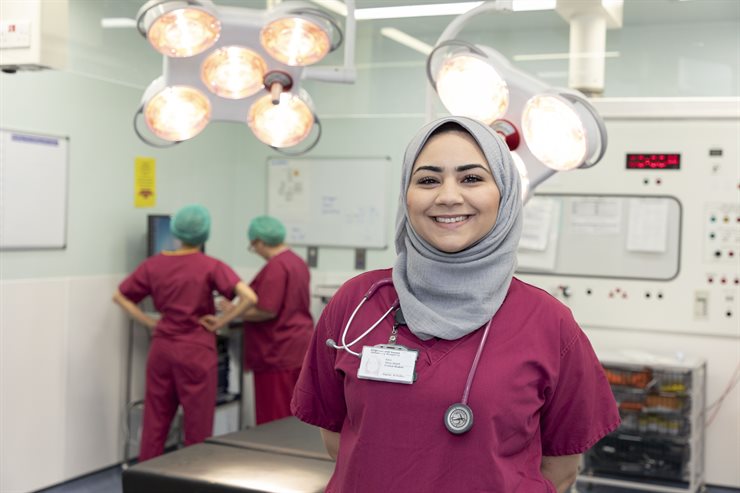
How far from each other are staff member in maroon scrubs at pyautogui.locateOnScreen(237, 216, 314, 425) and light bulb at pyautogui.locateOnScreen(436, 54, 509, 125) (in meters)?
2.37

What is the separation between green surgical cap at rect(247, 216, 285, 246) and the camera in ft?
16.0

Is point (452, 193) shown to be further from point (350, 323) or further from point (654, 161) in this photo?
point (654, 161)

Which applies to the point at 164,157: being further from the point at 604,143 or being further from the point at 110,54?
the point at 604,143

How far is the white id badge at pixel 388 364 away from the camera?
61.0 inches

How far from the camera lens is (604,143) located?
2.55m

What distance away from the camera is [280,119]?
275cm

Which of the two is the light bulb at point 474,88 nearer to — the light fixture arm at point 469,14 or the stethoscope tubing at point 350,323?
the light fixture arm at point 469,14

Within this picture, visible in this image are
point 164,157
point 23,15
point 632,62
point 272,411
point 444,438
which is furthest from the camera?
point 164,157

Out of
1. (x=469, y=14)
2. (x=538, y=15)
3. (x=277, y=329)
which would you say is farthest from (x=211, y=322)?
(x=469, y=14)

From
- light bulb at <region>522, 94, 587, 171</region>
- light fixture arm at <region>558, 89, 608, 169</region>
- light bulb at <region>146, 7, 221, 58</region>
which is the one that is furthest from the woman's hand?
light fixture arm at <region>558, 89, 608, 169</region>

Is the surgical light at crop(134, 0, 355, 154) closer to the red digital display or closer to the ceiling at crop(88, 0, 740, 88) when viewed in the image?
the ceiling at crop(88, 0, 740, 88)

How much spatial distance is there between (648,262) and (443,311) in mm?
3460

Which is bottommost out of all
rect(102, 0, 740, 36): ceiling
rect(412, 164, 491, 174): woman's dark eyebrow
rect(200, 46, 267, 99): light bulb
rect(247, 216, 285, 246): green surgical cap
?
rect(247, 216, 285, 246): green surgical cap

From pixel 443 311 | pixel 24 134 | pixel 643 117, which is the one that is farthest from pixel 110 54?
pixel 643 117
